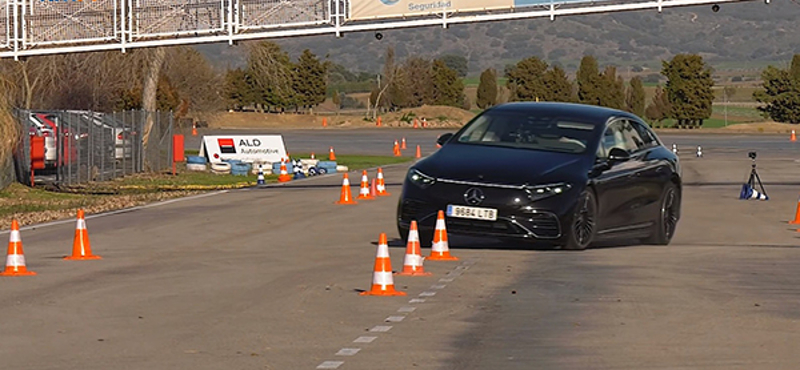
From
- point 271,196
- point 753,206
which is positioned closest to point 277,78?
point 271,196

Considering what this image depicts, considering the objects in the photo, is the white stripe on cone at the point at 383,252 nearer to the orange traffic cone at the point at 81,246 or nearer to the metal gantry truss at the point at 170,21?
the orange traffic cone at the point at 81,246

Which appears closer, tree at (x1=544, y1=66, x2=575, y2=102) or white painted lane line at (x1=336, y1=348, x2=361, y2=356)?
white painted lane line at (x1=336, y1=348, x2=361, y2=356)

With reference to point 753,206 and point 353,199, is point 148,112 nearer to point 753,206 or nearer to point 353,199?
point 353,199

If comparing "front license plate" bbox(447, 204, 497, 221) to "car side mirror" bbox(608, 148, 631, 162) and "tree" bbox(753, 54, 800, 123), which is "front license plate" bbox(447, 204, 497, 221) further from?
"tree" bbox(753, 54, 800, 123)

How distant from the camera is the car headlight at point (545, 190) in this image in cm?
1627

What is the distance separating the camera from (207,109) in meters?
77.9

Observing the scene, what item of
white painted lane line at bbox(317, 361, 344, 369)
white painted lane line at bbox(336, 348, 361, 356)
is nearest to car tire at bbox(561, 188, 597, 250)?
white painted lane line at bbox(336, 348, 361, 356)

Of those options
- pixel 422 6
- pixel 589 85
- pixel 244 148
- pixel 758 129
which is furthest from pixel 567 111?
pixel 589 85

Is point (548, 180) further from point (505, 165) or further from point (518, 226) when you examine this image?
point (518, 226)

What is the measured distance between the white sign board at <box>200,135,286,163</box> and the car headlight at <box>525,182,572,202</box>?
2929cm

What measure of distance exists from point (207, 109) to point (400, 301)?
218 ft

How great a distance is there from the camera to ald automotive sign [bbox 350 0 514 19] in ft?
119

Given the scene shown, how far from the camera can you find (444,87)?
138 m

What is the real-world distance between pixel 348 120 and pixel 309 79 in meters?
19.4
